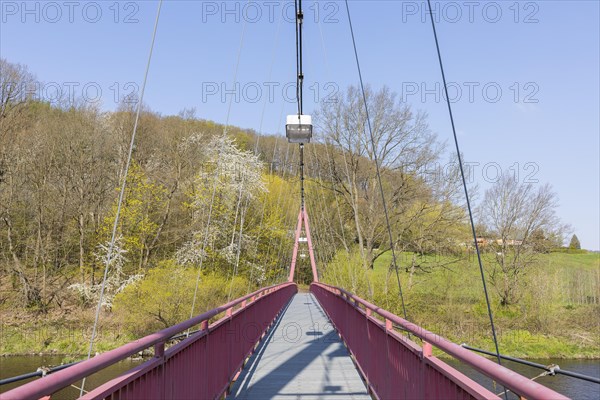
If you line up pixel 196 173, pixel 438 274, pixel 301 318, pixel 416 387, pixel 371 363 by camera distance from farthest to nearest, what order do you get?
1. pixel 196 173
2. pixel 438 274
3. pixel 301 318
4. pixel 371 363
5. pixel 416 387

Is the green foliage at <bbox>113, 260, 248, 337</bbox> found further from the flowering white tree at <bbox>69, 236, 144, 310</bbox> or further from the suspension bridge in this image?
the suspension bridge

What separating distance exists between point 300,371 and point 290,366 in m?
0.43

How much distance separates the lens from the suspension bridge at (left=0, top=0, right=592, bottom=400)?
2342mm

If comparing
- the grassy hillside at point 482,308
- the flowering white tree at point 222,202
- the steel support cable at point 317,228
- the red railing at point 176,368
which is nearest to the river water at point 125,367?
the grassy hillside at point 482,308

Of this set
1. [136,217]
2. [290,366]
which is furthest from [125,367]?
[290,366]

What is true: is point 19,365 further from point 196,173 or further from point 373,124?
point 373,124

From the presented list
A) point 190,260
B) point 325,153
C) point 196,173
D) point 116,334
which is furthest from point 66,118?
point 325,153

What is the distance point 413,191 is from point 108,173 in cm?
1707

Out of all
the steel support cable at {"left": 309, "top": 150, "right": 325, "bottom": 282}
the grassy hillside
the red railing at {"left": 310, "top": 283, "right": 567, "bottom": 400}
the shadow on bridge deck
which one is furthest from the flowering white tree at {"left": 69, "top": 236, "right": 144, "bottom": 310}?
the red railing at {"left": 310, "top": 283, "right": 567, "bottom": 400}

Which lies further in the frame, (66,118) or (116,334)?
(66,118)

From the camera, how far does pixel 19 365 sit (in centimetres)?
2159

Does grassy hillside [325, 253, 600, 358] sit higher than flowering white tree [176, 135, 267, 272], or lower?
lower

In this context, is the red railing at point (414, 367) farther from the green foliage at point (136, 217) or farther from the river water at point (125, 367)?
the green foliage at point (136, 217)

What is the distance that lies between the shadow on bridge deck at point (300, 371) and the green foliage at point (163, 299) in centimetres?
1327
